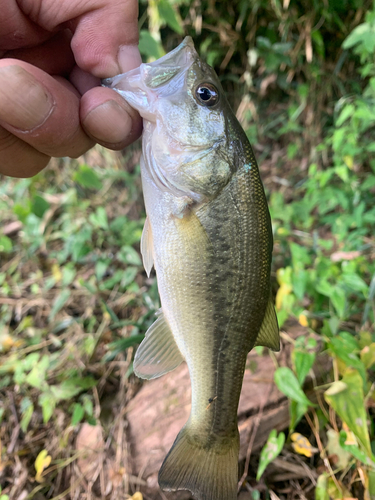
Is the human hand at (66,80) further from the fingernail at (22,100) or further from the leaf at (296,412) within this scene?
the leaf at (296,412)

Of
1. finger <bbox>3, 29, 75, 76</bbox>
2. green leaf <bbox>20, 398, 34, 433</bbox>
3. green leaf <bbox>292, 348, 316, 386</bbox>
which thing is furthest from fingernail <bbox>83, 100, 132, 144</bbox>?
green leaf <bbox>20, 398, 34, 433</bbox>

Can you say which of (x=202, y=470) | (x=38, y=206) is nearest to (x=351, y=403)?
(x=202, y=470)

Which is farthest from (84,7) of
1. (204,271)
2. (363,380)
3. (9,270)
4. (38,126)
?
(9,270)

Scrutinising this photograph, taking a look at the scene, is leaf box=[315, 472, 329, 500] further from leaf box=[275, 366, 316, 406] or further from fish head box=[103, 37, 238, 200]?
fish head box=[103, 37, 238, 200]

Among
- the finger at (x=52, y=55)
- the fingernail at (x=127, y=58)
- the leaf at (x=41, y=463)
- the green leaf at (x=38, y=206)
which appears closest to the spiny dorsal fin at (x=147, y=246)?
the fingernail at (x=127, y=58)

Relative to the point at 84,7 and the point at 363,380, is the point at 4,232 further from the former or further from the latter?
the point at 363,380

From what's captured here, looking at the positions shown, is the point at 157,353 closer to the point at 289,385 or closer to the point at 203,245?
the point at 203,245
